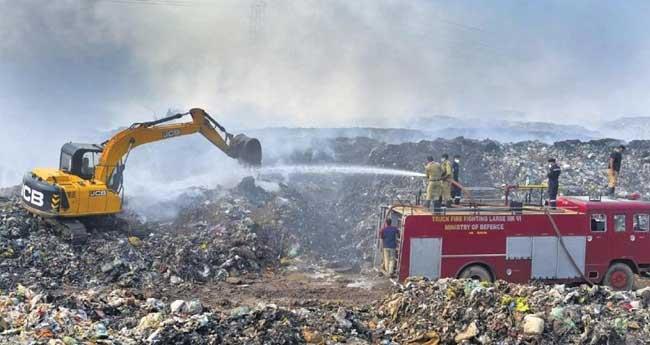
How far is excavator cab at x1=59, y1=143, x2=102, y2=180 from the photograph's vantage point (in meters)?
16.6

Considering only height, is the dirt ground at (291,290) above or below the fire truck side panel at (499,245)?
below

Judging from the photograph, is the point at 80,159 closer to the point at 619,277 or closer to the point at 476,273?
the point at 476,273

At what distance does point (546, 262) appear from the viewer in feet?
45.0

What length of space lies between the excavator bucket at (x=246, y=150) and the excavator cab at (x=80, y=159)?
12.8 ft

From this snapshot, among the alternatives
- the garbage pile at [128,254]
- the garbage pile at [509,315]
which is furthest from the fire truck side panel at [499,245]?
the garbage pile at [128,254]

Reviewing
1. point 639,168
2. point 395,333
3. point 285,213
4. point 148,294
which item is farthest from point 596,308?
point 639,168

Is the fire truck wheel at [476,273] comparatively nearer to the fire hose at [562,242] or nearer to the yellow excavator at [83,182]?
the fire hose at [562,242]

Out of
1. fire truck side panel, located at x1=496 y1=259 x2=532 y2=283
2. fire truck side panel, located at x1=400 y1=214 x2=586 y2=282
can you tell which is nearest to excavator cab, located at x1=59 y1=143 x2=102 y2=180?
fire truck side panel, located at x1=400 y1=214 x2=586 y2=282

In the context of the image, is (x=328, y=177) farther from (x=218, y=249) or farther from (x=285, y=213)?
(x=218, y=249)

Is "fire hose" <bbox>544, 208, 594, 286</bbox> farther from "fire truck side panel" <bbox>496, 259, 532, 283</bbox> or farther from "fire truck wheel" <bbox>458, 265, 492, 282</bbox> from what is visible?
"fire truck wheel" <bbox>458, 265, 492, 282</bbox>

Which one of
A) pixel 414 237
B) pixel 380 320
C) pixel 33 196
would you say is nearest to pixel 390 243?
pixel 414 237

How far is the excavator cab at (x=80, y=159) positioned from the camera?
16.6m

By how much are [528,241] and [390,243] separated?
2.74 meters

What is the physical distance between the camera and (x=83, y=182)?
16.0m
